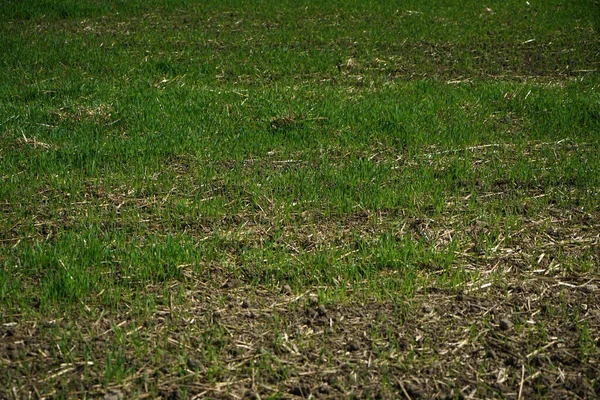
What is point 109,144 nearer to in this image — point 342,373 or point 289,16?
point 342,373

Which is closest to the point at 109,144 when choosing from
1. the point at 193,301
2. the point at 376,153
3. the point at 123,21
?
the point at 376,153

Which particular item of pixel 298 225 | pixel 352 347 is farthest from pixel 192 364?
pixel 298 225

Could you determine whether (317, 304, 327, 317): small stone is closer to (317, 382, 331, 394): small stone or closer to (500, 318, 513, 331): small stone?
(317, 382, 331, 394): small stone

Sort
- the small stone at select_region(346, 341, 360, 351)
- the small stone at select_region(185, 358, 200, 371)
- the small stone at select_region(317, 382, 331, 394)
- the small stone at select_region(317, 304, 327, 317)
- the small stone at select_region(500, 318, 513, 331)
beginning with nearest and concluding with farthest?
the small stone at select_region(317, 382, 331, 394)
the small stone at select_region(185, 358, 200, 371)
the small stone at select_region(346, 341, 360, 351)
the small stone at select_region(500, 318, 513, 331)
the small stone at select_region(317, 304, 327, 317)

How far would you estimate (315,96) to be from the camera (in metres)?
8.07

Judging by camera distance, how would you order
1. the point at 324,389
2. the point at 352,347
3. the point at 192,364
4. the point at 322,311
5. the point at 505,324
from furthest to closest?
the point at 322,311
the point at 505,324
the point at 352,347
the point at 192,364
the point at 324,389

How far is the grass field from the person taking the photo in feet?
12.0

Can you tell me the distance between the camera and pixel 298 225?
5.17m

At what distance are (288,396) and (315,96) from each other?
199 inches

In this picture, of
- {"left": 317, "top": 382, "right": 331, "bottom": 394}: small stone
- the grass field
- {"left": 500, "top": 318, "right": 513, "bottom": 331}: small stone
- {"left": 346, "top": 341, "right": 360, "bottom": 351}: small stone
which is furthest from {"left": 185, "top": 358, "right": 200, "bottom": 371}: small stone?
{"left": 500, "top": 318, "right": 513, "bottom": 331}: small stone

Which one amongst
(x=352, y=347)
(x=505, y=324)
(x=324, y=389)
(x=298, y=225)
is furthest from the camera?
(x=298, y=225)

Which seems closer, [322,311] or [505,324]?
[505,324]

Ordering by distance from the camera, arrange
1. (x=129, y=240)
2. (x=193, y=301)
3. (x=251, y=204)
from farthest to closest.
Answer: (x=251, y=204) < (x=129, y=240) < (x=193, y=301)

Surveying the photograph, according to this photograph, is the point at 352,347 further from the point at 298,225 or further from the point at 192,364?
the point at 298,225
